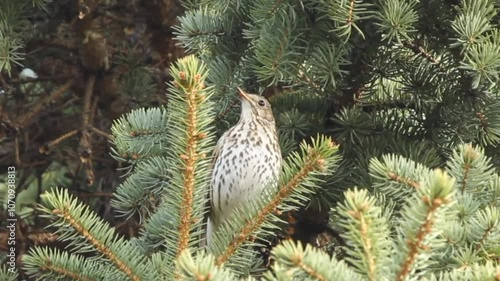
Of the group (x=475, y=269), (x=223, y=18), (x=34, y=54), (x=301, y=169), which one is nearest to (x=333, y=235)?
(x=223, y=18)

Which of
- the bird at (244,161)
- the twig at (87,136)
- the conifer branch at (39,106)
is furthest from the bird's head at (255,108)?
the conifer branch at (39,106)

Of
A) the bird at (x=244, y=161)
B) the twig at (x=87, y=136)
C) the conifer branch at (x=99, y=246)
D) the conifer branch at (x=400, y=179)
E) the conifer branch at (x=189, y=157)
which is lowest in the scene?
the conifer branch at (x=99, y=246)

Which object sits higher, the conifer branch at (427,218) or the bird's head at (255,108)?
the bird's head at (255,108)

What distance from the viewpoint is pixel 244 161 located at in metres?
3.65

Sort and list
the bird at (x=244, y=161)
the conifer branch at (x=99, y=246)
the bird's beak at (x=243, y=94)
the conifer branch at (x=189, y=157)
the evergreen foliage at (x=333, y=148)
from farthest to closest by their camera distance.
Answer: the bird at (x=244, y=161), the bird's beak at (x=243, y=94), the conifer branch at (x=99, y=246), the conifer branch at (x=189, y=157), the evergreen foliage at (x=333, y=148)

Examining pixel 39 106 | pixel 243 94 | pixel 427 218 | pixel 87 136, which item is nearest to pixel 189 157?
pixel 427 218

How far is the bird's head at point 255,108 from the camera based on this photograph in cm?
338

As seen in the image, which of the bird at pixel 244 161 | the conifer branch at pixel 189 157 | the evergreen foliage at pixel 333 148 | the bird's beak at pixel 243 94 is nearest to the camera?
the evergreen foliage at pixel 333 148

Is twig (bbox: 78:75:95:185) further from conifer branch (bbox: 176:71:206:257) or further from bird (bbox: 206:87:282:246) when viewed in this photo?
conifer branch (bbox: 176:71:206:257)

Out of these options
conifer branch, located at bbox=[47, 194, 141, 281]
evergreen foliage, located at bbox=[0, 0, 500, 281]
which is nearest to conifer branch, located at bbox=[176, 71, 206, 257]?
evergreen foliage, located at bbox=[0, 0, 500, 281]

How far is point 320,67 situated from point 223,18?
52 centimetres

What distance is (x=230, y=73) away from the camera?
335cm

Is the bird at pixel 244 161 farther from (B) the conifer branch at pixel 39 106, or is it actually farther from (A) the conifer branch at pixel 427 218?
(A) the conifer branch at pixel 427 218

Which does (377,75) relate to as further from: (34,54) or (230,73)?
(34,54)
